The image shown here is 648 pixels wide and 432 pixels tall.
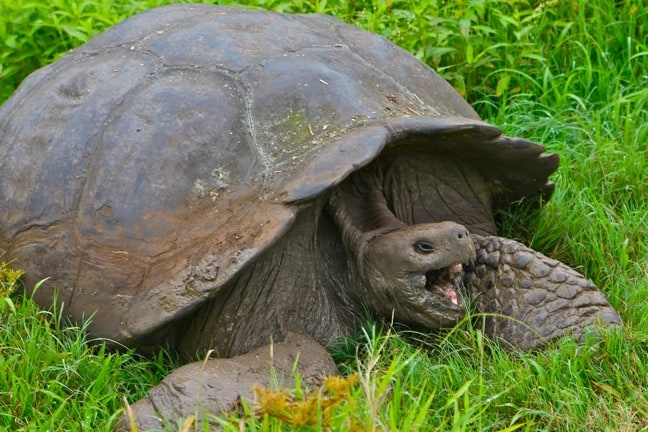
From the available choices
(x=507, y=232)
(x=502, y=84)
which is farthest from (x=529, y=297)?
(x=502, y=84)

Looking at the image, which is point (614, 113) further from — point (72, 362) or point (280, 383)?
point (72, 362)

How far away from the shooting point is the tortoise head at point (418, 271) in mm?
3484

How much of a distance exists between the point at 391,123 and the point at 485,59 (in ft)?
6.41

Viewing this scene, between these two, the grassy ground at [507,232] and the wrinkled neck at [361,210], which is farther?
the wrinkled neck at [361,210]

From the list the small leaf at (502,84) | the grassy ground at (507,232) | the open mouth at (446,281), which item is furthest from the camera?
the small leaf at (502,84)

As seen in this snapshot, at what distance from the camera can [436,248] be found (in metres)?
3.48

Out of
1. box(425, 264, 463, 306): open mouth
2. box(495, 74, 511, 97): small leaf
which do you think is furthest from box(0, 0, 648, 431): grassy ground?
box(425, 264, 463, 306): open mouth

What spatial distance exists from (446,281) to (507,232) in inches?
32.3

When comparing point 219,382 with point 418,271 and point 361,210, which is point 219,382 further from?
point 361,210

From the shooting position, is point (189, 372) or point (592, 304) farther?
point (592, 304)

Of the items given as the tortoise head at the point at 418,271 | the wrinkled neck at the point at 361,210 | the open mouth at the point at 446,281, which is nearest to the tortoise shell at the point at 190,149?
the wrinkled neck at the point at 361,210

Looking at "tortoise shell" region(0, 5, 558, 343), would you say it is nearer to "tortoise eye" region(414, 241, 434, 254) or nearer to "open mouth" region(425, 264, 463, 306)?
"tortoise eye" region(414, 241, 434, 254)

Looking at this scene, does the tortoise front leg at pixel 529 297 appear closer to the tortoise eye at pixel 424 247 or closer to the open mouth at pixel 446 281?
the open mouth at pixel 446 281

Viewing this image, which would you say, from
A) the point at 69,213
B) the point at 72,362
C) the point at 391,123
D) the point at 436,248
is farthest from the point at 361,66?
the point at 72,362
